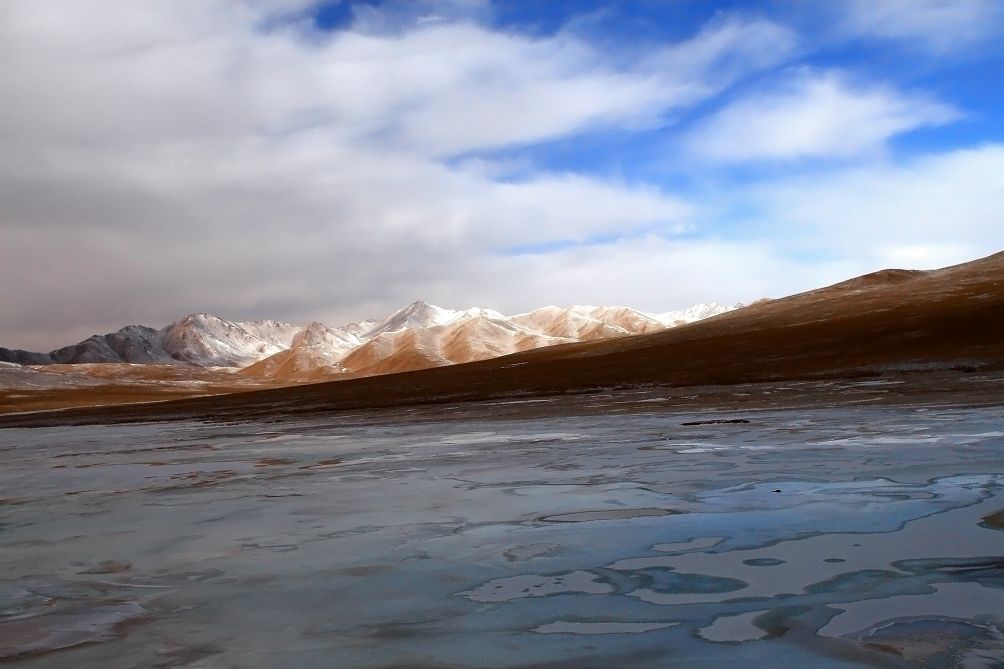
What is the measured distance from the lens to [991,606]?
4.67m

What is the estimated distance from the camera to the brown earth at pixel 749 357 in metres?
50.2

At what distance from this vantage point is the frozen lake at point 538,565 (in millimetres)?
4523

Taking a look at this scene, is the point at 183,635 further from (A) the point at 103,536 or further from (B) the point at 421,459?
(B) the point at 421,459

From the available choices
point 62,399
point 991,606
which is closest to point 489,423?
point 991,606

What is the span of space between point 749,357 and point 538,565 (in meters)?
58.9

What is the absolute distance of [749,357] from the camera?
62688 mm

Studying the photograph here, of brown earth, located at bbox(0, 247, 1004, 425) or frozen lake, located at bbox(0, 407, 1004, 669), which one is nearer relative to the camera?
frozen lake, located at bbox(0, 407, 1004, 669)

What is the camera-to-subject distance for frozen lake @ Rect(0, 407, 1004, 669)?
4.52m

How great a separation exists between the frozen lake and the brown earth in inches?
863

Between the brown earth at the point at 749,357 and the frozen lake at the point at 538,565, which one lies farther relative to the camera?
the brown earth at the point at 749,357

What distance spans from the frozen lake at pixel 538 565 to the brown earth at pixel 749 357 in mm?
21930

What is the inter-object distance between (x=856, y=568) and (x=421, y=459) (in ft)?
36.4

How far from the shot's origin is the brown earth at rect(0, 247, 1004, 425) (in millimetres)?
50156

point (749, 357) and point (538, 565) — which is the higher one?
point (749, 357)
